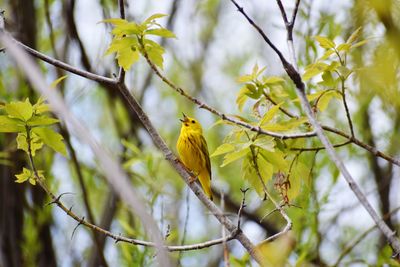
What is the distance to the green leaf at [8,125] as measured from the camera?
1883mm

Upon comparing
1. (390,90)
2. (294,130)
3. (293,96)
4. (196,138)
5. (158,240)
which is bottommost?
(158,240)

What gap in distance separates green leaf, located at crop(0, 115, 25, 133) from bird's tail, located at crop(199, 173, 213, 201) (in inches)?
81.1

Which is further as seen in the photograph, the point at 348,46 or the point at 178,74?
the point at 178,74

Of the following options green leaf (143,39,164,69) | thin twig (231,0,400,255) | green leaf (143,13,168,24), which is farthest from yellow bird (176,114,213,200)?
thin twig (231,0,400,255)

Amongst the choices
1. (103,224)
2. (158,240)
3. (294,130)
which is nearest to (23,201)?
(103,224)

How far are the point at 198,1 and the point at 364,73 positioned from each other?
389 cm

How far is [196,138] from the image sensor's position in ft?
12.8

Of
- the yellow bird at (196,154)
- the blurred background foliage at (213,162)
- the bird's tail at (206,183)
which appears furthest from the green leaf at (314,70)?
the bird's tail at (206,183)

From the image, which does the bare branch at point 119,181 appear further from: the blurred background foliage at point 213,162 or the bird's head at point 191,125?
the bird's head at point 191,125

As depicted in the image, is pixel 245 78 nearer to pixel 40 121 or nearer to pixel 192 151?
pixel 40 121

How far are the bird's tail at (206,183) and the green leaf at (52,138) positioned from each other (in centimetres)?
196

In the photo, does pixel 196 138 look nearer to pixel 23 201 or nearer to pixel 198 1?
pixel 23 201

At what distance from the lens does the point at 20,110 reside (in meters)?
1.87

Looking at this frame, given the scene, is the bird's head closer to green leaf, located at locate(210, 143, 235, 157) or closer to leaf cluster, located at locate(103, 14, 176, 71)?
leaf cluster, located at locate(103, 14, 176, 71)
